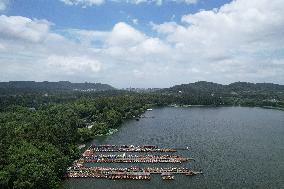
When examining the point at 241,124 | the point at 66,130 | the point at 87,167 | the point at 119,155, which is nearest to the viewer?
the point at 87,167

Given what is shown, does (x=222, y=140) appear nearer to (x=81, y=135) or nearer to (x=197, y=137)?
(x=197, y=137)

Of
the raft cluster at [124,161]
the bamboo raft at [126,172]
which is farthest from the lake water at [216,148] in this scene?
the raft cluster at [124,161]

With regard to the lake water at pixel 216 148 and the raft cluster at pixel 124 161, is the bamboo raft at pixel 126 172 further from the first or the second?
the lake water at pixel 216 148

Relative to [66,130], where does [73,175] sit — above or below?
below

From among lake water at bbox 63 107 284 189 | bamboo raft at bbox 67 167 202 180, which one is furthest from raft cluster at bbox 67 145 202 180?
lake water at bbox 63 107 284 189

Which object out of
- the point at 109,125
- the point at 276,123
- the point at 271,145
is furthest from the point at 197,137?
the point at 276,123

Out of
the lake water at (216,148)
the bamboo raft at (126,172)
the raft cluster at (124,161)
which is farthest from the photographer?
the raft cluster at (124,161)
